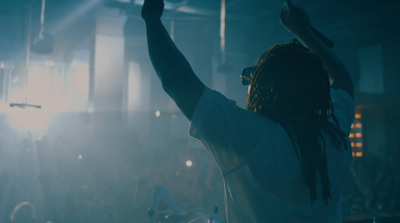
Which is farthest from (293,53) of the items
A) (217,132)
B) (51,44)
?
(51,44)

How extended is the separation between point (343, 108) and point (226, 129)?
1.83 ft

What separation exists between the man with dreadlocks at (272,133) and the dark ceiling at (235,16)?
883 centimetres

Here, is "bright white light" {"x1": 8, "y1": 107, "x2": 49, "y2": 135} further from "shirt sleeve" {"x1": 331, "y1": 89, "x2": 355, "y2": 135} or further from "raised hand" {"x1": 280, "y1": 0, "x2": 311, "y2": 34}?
"shirt sleeve" {"x1": 331, "y1": 89, "x2": 355, "y2": 135}

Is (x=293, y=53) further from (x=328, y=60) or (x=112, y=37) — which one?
(x=112, y=37)

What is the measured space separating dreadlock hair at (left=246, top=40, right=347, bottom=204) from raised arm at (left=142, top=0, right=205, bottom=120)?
22 centimetres

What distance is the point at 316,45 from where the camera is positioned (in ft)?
3.46

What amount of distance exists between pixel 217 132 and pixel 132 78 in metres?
15.5

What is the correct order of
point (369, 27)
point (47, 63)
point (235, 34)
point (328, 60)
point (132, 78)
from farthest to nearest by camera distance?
point (47, 63) → point (132, 78) → point (235, 34) → point (369, 27) → point (328, 60)

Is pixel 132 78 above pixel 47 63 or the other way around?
the other way around

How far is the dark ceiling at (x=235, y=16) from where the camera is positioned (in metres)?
9.20

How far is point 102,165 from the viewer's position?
9.55 meters

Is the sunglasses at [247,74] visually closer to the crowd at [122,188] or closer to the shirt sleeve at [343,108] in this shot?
the shirt sleeve at [343,108]

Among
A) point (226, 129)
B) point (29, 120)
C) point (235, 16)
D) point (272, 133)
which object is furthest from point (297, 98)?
point (29, 120)

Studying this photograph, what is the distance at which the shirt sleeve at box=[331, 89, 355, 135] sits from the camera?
917 mm
